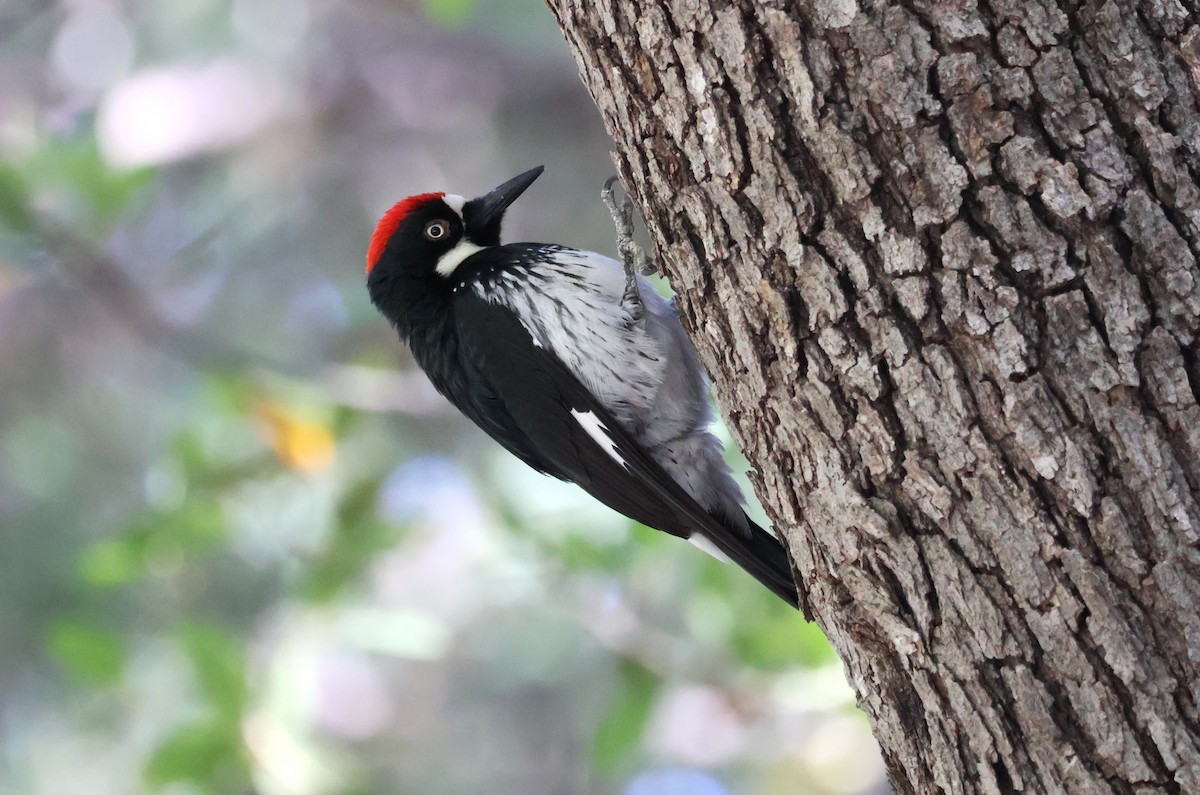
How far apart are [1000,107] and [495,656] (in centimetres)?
616

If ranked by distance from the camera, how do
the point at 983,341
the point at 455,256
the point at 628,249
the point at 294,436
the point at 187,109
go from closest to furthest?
1. the point at 983,341
2. the point at 628,249
3. the point at 455,256
4. the point at 294,436
5. the point at 187,109

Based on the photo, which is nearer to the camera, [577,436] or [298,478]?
[577,436]

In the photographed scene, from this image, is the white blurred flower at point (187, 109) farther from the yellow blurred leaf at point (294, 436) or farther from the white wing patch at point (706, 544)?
the white wing patch at point (706, 544)

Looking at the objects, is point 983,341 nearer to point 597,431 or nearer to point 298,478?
point 597,431

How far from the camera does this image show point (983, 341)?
161cm

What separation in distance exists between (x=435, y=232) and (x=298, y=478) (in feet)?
7.37

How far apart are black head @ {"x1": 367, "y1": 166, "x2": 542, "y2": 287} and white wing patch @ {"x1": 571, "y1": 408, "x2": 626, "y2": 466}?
0.82m

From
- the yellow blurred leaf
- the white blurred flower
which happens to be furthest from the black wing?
the white blurred flower

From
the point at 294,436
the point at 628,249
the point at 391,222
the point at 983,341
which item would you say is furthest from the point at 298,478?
the point at 983,341

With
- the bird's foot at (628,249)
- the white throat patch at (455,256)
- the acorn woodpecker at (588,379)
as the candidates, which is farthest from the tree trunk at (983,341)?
the white throat patch at (455,256)

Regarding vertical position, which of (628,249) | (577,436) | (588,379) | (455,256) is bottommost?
(577,436)

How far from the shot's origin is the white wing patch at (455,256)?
3.69 m

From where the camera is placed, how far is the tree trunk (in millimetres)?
1531

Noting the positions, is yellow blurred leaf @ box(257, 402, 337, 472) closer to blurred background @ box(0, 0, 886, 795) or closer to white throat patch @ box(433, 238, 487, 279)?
blurred background @ box(0, 0, 886, 795)
